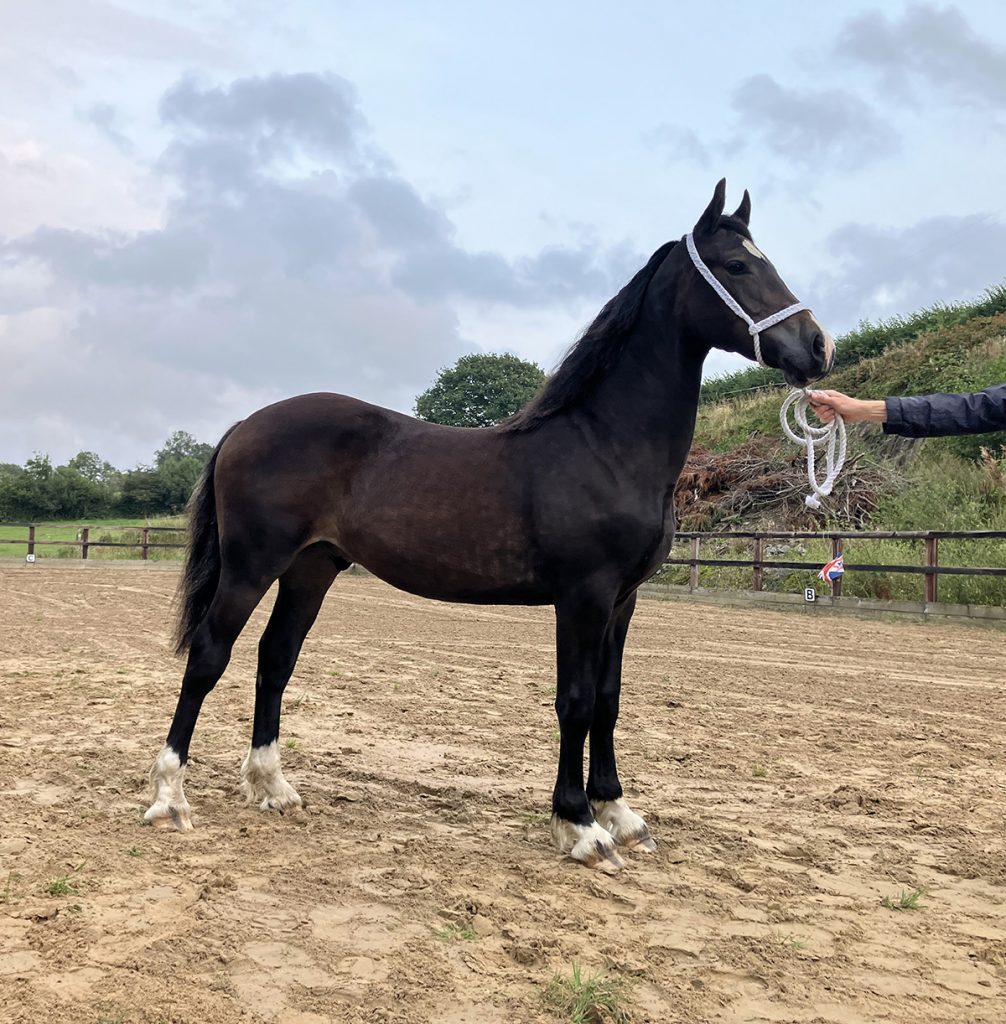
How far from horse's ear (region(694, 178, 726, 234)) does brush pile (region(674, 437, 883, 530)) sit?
14.0 m

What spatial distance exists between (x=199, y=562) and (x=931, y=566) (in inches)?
454

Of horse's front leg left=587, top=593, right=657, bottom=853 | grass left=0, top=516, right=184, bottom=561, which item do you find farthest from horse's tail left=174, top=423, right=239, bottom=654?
grass left=0, top=516, right=184, bottom=561

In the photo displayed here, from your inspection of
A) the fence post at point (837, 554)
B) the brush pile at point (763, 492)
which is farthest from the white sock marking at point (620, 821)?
the brush pile at point (763, 492)

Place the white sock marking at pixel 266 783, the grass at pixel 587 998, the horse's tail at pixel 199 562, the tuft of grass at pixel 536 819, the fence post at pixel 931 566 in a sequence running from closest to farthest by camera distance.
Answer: the grass at pixel 587 998, the tuft of grass at pixel 536 819, the white sock marking at pixel 266 783, the horse's tail at pixel 199 562, the fence post at pixel 931 566

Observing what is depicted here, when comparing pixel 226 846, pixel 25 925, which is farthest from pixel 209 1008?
pixel 226 846

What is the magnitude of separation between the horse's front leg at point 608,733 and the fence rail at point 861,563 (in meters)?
10.0

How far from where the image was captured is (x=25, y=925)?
245 centimetres

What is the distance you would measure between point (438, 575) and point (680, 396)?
1.28 m

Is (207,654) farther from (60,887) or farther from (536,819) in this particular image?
(536,819)

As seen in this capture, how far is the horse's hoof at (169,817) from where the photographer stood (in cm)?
346

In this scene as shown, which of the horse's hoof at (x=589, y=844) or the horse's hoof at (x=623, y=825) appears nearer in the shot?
the horse's hoof at (x=589, y=844)

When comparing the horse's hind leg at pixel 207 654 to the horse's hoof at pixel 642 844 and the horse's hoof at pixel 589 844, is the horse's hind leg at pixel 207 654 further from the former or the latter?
the horse's hoof at pixel 642 844

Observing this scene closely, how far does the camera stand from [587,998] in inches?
82.0

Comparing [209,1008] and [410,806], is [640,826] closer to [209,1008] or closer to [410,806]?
[410,806]
